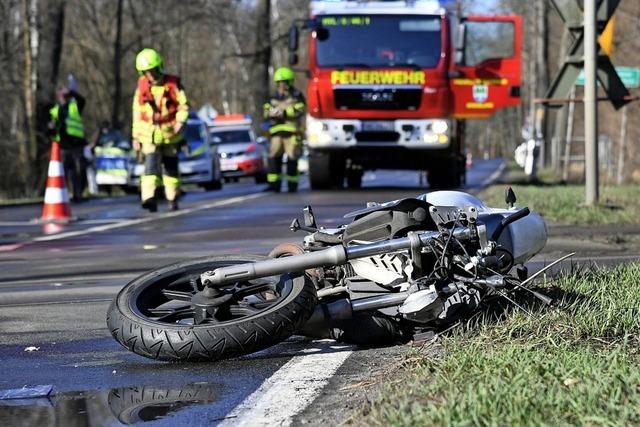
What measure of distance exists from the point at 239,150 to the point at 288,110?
13.9m

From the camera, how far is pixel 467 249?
5.56 m

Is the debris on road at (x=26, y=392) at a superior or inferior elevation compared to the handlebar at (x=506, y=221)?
inferior

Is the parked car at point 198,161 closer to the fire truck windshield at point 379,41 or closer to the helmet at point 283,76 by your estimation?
the helmet at point 283,76

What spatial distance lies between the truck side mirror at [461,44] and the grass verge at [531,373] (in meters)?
15.2

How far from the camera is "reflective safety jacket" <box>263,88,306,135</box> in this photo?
867 inches

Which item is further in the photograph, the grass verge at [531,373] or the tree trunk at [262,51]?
the tree trunk at [262,51]

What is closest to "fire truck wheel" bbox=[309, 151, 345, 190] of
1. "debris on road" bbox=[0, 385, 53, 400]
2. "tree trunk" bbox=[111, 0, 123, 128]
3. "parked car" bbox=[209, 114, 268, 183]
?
"parked car" bbox=[209, 114, 268, 183]

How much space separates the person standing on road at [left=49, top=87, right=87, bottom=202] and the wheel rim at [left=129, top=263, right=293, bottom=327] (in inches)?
660

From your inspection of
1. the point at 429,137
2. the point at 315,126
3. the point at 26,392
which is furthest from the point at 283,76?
the point at 26,392

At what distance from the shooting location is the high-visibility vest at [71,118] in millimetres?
22141

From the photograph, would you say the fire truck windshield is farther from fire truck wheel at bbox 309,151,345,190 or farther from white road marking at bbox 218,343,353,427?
white road marking at bbox 218,343,353,427

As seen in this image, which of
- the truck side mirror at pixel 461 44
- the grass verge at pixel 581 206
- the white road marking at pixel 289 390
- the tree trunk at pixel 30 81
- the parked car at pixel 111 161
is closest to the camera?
the white road marking at pixel 289 390

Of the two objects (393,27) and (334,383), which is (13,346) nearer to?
(334,383)

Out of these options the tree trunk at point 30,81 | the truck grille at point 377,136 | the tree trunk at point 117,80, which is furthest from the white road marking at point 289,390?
the tree trunk at point 117,80
